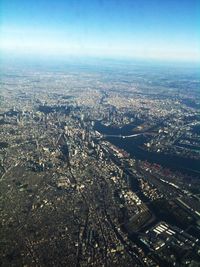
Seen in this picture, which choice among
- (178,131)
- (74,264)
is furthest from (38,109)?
(74,264)

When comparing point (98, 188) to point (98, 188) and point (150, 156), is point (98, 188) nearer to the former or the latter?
point (98, 188)

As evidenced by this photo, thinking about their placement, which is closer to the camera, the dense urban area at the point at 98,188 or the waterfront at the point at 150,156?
the dense urban area at the point at 98,188

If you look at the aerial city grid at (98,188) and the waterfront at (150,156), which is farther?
the waterfront at (150,156)

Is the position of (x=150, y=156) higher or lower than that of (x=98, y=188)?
lower

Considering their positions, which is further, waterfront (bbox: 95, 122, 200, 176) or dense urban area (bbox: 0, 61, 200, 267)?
waterfront (bbox: 95, 122, 200, 176)

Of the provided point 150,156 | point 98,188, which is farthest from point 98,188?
point 150,156

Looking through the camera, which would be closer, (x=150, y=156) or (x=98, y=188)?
(x=98, y=188)

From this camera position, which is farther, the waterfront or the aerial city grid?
the waterfront

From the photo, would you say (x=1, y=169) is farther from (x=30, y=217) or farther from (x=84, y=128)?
(x=84, y=128)
